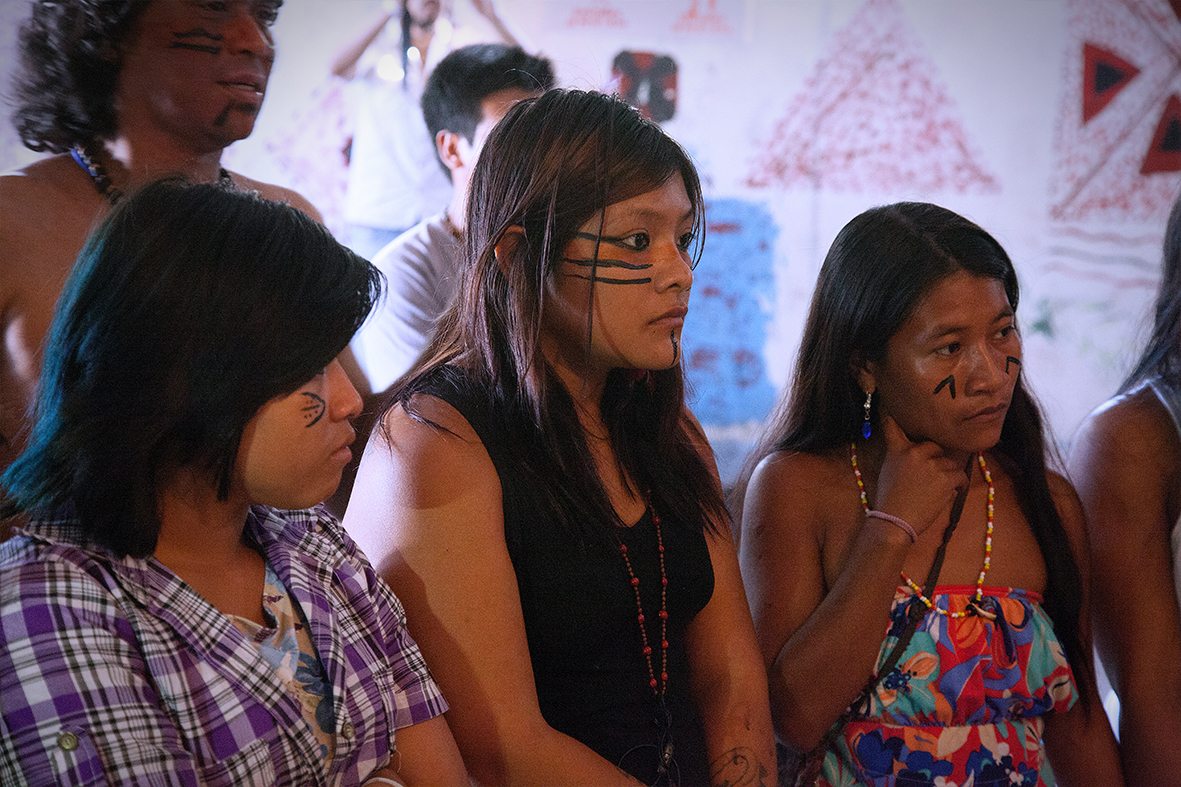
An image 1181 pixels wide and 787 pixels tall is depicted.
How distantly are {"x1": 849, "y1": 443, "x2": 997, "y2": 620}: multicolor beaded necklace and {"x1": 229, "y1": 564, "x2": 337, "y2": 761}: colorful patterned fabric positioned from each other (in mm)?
855

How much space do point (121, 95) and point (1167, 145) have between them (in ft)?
8.35

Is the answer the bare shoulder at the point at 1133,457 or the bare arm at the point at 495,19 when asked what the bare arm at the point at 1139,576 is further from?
the bare arm at the point at 495,19

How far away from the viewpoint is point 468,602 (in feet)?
3.42

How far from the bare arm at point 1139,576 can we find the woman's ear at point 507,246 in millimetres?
1038

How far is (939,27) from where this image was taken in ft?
7.85

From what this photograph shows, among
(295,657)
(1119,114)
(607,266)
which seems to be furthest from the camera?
(1119,114)

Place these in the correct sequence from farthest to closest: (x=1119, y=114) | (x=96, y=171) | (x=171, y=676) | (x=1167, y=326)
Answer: (x=1119, y=114) < (x=1167, y=326) < (x=96, y=171) < (x=171, y=676)

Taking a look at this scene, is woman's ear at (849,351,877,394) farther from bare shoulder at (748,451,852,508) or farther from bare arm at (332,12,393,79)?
bare arm at (332,12,393,79)

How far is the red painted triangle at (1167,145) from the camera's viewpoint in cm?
244

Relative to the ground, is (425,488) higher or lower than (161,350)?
lower

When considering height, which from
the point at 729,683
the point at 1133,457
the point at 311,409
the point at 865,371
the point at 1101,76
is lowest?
the point at 729,683

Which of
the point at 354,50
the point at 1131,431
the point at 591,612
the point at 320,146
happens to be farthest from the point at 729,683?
the point at 354,50

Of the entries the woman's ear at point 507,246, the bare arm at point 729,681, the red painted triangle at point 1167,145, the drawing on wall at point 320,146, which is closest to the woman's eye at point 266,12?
the woman's ear at point 507,246

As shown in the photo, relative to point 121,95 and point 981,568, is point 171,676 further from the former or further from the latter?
point 981,568
